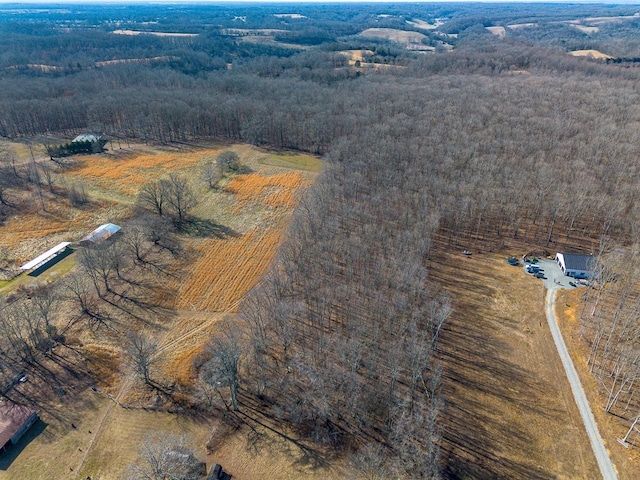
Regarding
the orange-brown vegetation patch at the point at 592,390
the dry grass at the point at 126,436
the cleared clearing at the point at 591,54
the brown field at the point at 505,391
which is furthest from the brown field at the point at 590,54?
the dry grass at the point at 126,436

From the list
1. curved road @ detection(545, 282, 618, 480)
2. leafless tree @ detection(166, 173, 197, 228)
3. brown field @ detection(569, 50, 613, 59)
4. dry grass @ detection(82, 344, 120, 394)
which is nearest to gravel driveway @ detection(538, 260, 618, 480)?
curved road @ detection(545, 282, 618, 480)

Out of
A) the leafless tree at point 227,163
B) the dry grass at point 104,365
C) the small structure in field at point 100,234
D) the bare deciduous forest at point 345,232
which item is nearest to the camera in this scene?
the bare deciduous forest at point 345,232

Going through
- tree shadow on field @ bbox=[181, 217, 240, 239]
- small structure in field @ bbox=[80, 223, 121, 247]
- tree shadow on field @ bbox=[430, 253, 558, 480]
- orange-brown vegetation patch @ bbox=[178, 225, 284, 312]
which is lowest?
tree shadow on field @ bbox=[430, 253, 558, 480]

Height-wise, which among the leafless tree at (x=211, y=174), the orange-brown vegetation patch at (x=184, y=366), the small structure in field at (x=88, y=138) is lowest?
the orange-brown vegetation patch at (x=184, y=366)

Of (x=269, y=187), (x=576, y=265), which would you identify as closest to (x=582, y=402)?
(x=576, y=265)

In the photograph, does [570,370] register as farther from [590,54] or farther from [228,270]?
[590,54]

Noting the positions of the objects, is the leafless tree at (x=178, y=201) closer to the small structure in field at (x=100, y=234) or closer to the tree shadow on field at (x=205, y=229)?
the tree shadow on field at (x=205, y=229)

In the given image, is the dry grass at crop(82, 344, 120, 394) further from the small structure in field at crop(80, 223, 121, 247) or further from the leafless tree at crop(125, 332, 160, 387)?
the small structure in field at crop(80, 223, 121, 247)
